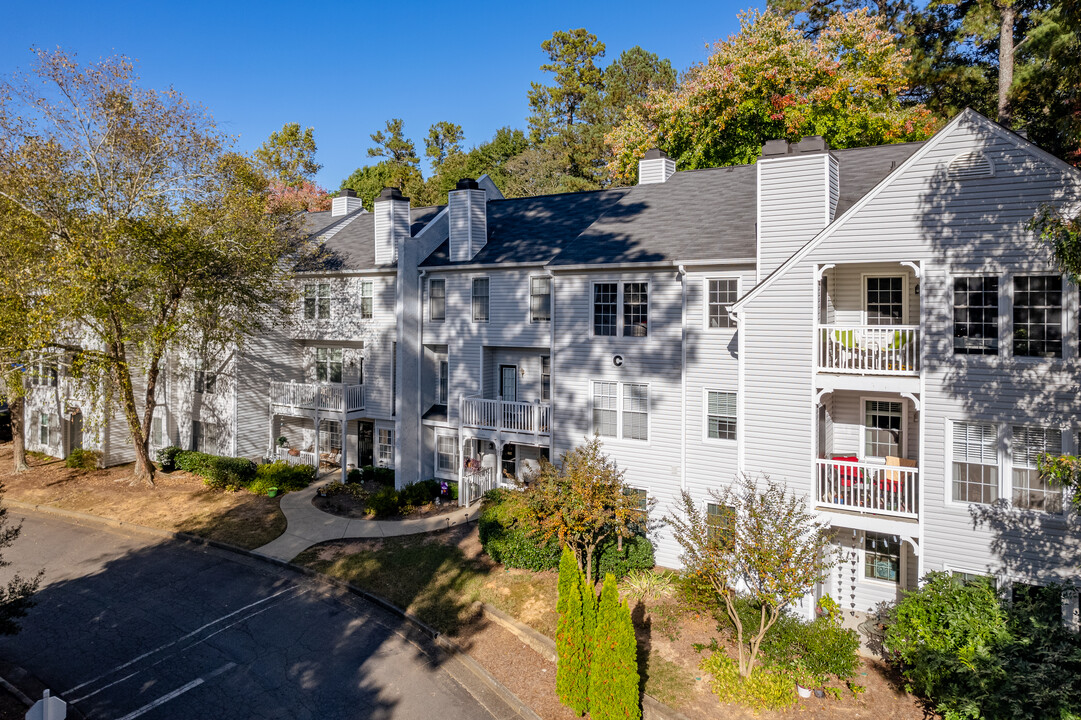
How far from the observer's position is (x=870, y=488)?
43.9ft

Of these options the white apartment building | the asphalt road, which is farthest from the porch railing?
the asphalt road

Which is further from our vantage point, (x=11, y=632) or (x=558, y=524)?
(x=558, y=524)

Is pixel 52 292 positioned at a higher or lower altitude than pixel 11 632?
higher

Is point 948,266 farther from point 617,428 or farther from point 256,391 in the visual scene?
point 256,391

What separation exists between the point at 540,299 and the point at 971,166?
12.8m

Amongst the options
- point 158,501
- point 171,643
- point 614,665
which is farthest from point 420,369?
point 614,665

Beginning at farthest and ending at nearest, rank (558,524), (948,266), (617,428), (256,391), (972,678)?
1. (256,391)
2. (617,428)
3. (558,524)
4. (948,266)
5. (972,678)

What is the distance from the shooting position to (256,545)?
19625mm

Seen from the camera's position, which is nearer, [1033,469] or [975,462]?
[1033,469]

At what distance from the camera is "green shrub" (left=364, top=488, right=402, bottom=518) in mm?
21812

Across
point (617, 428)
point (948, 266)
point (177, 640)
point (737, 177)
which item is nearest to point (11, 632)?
point (177, 640)

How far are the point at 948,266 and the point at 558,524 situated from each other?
1056 cm

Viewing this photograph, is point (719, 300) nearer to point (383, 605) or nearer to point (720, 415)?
point (720, 415)

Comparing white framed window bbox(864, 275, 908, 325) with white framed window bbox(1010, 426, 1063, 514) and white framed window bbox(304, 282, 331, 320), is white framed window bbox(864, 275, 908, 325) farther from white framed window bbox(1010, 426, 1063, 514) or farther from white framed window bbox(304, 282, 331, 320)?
white framed window bbox(304, 282, 331, 320)
